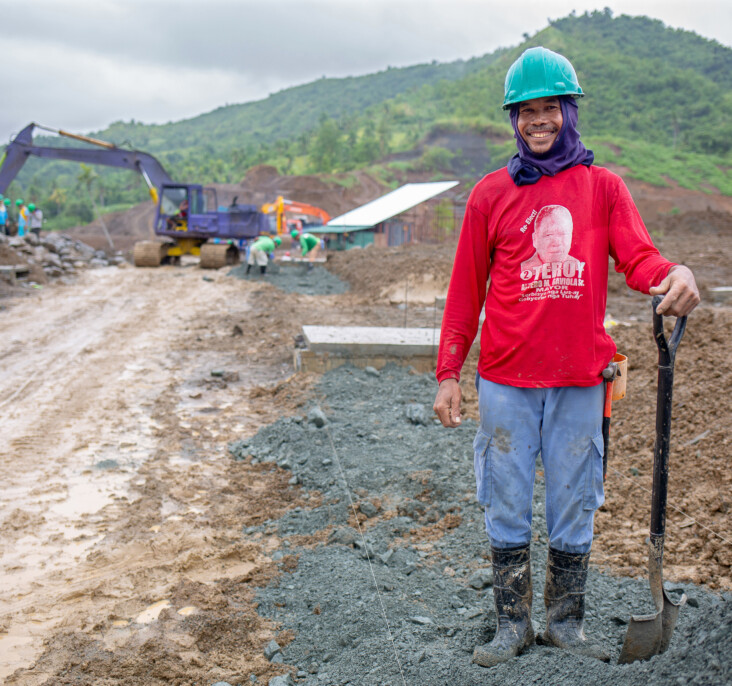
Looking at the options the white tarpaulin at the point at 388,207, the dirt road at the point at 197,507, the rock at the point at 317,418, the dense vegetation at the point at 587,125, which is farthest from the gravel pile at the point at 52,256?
the dense vegetation at the point at 587,125

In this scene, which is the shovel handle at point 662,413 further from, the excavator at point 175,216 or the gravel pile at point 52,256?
the excavator at point 175,216

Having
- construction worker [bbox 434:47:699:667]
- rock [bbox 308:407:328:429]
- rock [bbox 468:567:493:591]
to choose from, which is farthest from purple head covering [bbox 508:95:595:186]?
rock [bbox 308:407:328:429]

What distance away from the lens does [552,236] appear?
7.03ft

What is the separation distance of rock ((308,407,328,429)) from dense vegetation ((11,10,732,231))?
39.4 m

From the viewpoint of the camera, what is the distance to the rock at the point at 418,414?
5483mm

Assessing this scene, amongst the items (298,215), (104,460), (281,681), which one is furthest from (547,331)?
(298,215)

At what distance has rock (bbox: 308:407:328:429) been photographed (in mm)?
5527

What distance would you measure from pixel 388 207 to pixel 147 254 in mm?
12711

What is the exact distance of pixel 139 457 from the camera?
5.23 m

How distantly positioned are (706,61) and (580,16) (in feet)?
72.1

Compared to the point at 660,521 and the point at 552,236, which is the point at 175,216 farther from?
the point at 660,521

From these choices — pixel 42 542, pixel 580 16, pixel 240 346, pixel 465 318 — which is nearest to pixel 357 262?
pixel 240 346

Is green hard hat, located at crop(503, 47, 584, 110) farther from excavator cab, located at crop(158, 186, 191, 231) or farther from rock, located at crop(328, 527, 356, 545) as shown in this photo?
excavator cab, located at crop(158, 186, 191, 231)

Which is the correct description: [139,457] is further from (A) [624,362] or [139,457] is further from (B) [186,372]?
(A) [624,362]
